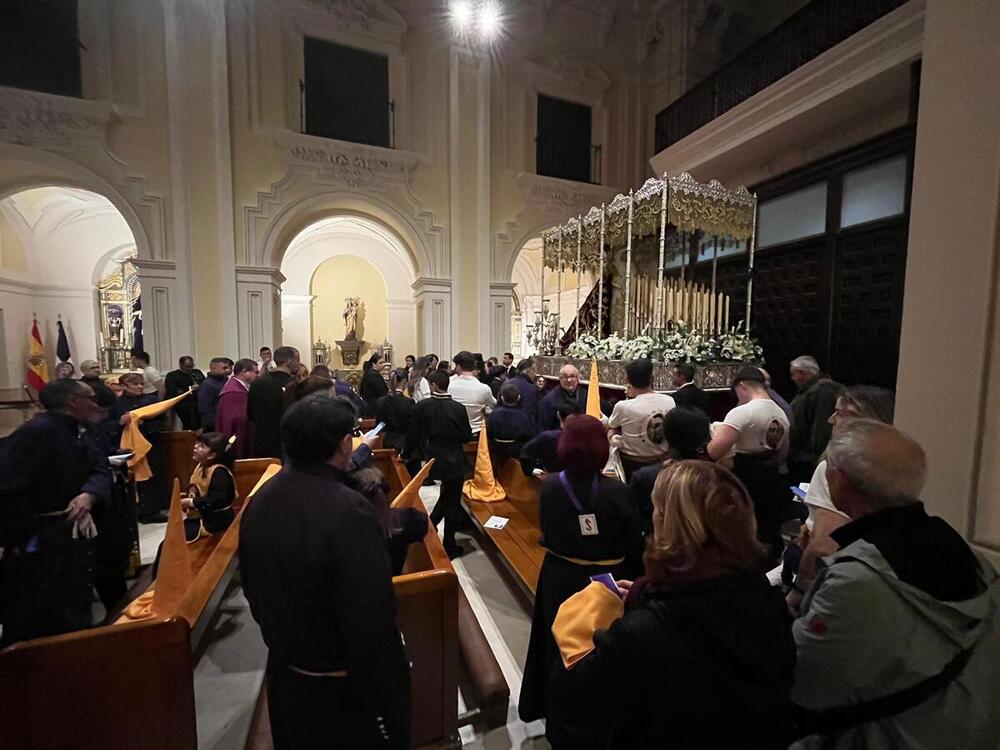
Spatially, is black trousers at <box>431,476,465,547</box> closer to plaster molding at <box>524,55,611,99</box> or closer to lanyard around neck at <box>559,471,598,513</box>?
lanyard around neck at <box>559,471,598,513</box>

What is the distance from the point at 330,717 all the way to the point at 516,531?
2535mm

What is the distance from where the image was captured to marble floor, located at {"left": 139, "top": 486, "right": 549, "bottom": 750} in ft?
7.13

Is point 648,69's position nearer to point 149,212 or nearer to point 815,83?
point 815,83

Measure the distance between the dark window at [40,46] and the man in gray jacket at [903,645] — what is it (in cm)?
1104

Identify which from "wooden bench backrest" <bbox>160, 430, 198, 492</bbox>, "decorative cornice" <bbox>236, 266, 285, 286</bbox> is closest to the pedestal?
"decorative cornice" <bbox>236, 266, 285, 286</bbox>

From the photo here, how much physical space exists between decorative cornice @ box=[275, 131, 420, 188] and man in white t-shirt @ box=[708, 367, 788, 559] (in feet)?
27.3

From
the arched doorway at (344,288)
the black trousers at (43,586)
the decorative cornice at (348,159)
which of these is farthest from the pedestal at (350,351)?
the black trousers at (43,586)

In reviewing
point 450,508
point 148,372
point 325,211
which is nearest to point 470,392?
point 450,508

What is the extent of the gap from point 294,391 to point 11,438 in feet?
4.28

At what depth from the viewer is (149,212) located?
7531mm

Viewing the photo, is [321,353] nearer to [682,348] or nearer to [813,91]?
[682,348]

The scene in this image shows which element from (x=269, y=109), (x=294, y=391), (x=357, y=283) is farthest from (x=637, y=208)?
(x=357, y=283)

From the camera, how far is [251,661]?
2729 millimetres

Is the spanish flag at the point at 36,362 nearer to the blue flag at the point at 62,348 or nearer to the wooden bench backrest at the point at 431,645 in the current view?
the blue flag at the point at 62,348
